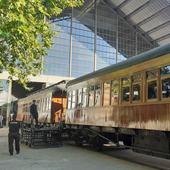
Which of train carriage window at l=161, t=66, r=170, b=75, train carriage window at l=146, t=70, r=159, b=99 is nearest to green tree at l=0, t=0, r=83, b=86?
train carriage window at l=146, t=70, r=159, b=99

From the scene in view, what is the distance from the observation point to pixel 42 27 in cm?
1216

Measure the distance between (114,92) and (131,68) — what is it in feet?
5.59

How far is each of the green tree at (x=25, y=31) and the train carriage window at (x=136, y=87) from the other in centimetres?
311

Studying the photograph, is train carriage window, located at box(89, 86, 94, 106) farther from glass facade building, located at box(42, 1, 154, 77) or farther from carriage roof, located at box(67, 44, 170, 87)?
glass facade building, located at box(42, 1, 154, 77)

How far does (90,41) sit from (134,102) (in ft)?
181

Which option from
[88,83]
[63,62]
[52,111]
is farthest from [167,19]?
[88,83]

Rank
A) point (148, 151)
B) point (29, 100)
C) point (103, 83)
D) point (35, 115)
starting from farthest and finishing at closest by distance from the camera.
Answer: point (29, 100)
point (35, 115)
point (103, 83)
point (148, 151)

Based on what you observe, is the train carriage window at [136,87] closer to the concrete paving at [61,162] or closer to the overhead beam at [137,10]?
the concrete paving at [61,162]

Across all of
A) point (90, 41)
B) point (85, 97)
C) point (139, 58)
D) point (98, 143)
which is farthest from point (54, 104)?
point (90, 41)

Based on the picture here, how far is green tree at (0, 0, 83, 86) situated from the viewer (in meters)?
9.75

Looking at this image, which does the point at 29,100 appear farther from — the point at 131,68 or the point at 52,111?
the point at 131,68

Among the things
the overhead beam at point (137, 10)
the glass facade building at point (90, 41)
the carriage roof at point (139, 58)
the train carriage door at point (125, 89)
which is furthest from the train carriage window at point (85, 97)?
the overhead beam at point (137, 10)

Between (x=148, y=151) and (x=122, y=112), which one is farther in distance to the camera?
(x=122, y=112)

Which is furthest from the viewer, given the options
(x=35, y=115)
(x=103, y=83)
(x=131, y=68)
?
(x=35, y=115)
